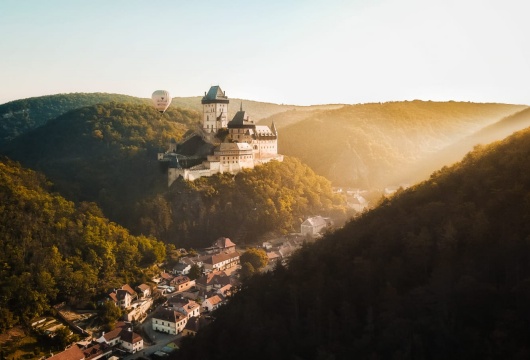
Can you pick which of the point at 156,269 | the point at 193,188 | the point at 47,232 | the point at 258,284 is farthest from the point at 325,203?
the point at 258,284

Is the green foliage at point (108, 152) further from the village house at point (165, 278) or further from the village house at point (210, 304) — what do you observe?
the village house at point (210, 304)

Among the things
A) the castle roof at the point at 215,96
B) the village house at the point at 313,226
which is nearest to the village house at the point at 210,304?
the village house at the point at 313,226

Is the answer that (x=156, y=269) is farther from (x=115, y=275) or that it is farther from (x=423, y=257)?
(x=423, y=257)

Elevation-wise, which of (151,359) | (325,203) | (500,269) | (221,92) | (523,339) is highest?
(221,92)

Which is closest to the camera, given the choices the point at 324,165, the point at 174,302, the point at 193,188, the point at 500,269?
the point at 500,269

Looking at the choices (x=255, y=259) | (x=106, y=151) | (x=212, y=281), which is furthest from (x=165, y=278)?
(x=106, y=151)

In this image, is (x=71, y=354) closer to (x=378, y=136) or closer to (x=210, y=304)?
(x=210, y=304)

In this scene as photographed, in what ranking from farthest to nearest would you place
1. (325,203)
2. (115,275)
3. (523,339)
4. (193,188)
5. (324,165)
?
(324,165) < (325,203) < (193,188) < (115,275) < (523,339)
